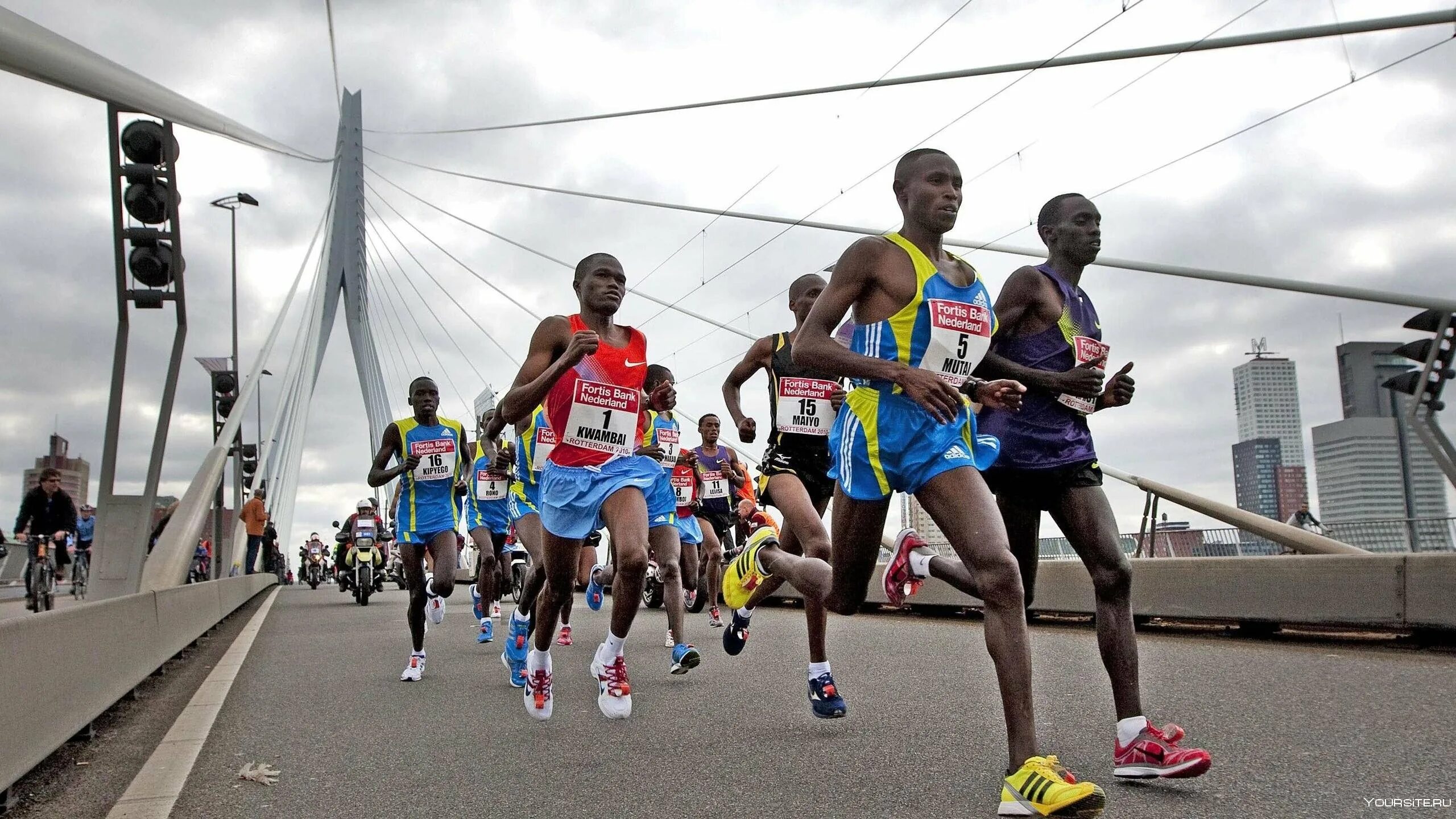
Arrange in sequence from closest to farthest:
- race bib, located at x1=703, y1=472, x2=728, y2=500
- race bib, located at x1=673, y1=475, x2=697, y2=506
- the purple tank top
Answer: the purple tank top, race bib, located at x1=673, y1=475, x2=697, y2=506, race bib, located at x1=703, y1=472, x2=728, y2=500

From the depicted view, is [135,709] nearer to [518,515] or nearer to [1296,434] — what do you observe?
[518,515]

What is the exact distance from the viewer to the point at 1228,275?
1415cm

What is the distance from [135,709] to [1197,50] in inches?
458

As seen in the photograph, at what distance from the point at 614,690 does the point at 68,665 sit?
238cm

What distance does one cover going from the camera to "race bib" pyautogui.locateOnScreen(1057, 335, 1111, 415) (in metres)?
4.77

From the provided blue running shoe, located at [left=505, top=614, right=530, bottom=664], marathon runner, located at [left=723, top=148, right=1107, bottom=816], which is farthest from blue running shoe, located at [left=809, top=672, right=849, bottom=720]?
blue running shoe, located at [left=505, top=614, right=530, bottom=664]

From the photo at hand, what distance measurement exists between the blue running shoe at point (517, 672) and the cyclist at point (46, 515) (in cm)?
1046

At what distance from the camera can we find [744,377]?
7570 millimetres

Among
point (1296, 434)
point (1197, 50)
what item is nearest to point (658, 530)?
point (1197, 50)

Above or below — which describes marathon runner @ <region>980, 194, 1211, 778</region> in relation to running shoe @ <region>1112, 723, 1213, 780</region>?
above

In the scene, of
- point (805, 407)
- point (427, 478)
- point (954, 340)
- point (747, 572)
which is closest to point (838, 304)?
point (954, 340)

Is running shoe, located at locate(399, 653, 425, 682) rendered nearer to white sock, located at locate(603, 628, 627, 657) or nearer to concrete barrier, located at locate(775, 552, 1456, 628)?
white sock, located at locate(603, 628, 627, 657)

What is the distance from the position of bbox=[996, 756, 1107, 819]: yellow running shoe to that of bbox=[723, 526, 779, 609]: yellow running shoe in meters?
2.12

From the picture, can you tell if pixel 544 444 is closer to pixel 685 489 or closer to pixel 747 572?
pixel 747 572
